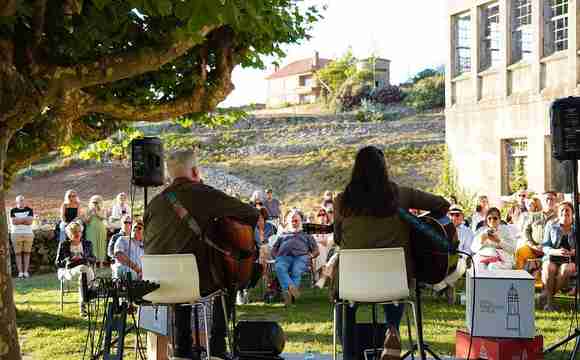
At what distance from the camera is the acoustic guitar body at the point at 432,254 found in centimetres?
528

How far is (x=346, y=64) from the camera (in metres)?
58.1

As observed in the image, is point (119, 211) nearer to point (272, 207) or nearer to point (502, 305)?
point (272, 207)

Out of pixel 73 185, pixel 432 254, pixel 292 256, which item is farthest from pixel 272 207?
pixel 73 185

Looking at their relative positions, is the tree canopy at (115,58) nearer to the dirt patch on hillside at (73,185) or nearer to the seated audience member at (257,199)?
the seated audience member at (257,199)

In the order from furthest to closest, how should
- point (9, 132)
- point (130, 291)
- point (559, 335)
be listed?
1. point (559, 335)
2. point (9, 132)
3. point (130, 291)

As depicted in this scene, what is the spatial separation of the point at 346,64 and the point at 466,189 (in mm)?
36976

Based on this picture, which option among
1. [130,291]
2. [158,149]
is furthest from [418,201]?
[158,149]

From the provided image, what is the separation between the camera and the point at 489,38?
2131 cm

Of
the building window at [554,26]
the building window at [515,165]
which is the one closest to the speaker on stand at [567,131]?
the building window at [554,26]

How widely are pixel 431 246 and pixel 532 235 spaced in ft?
21.5

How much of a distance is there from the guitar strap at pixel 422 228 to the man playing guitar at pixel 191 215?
1085 millimetres

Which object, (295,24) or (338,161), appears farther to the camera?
(338,161)

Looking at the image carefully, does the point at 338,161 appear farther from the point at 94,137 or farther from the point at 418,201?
the point at 418,201

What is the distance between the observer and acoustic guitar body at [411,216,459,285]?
5.28m
